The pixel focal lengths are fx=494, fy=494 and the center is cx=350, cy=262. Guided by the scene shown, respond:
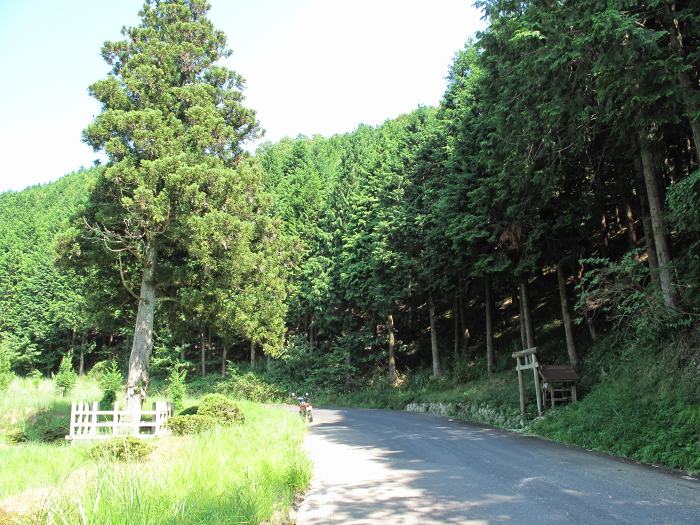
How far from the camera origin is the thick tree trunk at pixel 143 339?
17141 millimetres

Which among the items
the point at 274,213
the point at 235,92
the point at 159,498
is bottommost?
the point at 159,498

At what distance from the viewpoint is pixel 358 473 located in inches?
341

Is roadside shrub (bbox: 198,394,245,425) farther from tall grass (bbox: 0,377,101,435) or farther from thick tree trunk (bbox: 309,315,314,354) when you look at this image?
thick tree trunk (bbox: 309,315,314,354)

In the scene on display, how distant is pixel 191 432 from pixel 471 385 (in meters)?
14.4

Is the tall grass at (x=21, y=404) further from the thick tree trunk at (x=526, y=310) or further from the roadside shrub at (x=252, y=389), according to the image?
the thick tree trunk at (x=526, y=310)

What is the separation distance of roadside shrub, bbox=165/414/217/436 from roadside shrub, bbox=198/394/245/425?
0.51m

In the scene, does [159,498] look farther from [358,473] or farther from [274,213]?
[274,213]

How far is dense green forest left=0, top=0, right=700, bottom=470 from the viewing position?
10.9 m

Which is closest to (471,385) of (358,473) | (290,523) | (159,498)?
(358,473)

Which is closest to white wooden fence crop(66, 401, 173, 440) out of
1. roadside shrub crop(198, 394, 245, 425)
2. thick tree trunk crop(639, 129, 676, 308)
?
roadside shrub crop(198, 394, 245, 425)

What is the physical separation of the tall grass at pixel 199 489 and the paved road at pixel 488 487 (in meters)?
0.56

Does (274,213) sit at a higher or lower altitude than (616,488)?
higher

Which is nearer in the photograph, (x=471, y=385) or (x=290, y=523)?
(x=290, y=523)

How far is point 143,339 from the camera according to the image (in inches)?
707
